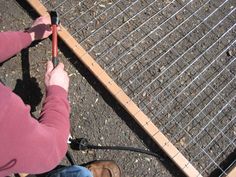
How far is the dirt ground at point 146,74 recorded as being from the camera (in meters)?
2.05

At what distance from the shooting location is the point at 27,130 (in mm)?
1420

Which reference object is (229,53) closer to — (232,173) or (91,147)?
(232,173)

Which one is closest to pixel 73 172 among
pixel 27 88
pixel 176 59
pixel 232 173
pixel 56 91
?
pixel 56 91

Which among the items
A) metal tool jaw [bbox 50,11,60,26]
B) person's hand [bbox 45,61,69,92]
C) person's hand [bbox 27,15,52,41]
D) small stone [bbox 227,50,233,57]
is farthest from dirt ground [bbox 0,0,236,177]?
person's hand [bbox 45,61,69,92]

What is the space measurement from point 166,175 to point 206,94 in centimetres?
45

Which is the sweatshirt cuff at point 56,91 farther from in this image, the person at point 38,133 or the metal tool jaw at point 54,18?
the metal tool jaw at point 54,18

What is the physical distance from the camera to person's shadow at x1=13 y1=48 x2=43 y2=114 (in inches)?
86.0

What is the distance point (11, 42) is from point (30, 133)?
70 cm

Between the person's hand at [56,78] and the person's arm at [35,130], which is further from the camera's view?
the person's hand at [56,78]

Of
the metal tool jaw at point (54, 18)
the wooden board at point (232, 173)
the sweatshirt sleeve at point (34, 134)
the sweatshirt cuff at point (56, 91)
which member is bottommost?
the wooden board at point (232, 173)

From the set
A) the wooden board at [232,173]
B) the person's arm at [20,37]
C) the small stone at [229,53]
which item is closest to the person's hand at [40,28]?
the person's arm at [20,37]

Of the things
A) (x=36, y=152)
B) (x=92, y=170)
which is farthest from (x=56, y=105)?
(x=92, y=170)

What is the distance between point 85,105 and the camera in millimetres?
2182

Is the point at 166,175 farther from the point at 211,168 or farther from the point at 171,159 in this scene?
the point at 211,168
